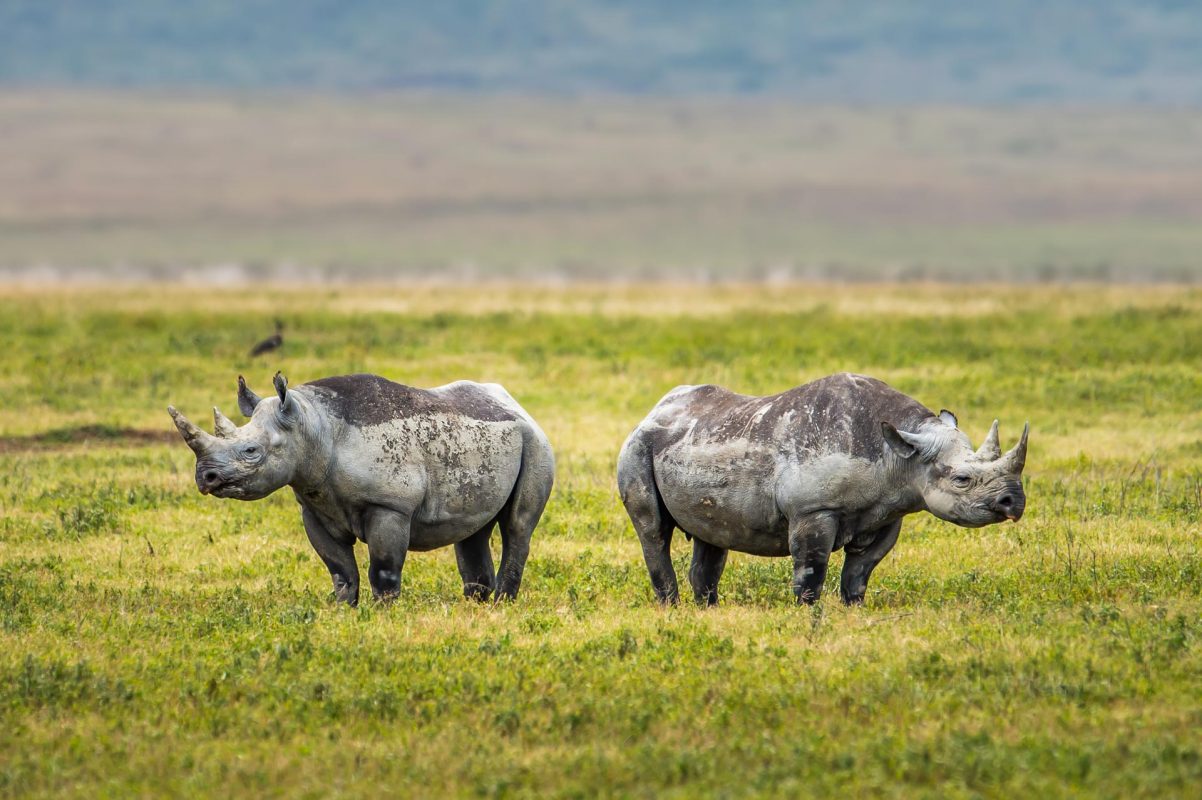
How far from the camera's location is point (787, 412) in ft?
45.2

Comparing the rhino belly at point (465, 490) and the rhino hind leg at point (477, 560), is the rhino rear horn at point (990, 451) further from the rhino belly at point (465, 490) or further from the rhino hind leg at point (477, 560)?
the rhino hind leg at point (477, 560)

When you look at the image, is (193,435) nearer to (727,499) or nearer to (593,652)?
(593,652)

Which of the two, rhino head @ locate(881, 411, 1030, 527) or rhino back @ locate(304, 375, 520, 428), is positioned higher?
rhino back @ locate(304, 375, 520, 428)

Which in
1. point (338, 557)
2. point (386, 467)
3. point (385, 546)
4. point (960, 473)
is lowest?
point (338, 557)

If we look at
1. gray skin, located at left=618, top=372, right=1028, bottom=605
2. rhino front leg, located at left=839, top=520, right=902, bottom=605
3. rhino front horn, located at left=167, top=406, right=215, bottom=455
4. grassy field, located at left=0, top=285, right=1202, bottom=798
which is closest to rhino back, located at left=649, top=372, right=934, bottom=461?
gray skin, located at left=618, top=372, right=1028, bottom=605

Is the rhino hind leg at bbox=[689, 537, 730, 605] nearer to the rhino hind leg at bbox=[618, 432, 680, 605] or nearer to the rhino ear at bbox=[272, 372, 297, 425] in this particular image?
the rhino hind leg at bbox=[618, 432, 680, 605]

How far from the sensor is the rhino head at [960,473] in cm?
1291

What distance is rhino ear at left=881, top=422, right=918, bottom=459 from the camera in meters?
13.2

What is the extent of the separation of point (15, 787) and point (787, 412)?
6.45 meters

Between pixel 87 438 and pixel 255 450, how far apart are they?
13.3 m

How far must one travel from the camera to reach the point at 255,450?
1348 cm

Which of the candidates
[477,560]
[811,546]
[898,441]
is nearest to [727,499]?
[811,546]

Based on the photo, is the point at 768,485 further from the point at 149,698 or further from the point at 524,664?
the point at 149,698

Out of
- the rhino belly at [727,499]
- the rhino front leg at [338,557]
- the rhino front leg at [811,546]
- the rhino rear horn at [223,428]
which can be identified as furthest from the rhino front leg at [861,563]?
the rhino rear horn at [223,428]
